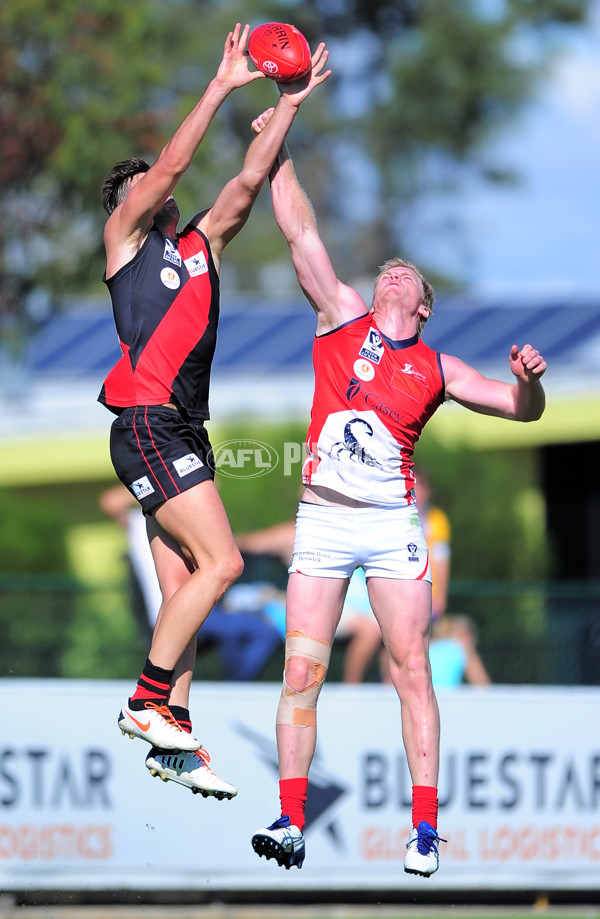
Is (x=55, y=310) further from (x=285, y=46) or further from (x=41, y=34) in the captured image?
(x=285, y=46)

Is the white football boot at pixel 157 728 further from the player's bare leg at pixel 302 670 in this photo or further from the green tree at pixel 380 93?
the green tree at pixel 380 93

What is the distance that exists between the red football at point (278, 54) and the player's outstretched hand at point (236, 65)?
5 cm

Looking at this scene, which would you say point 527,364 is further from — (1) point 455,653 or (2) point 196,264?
(1) point 455,653

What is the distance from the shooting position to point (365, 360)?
19.8ft

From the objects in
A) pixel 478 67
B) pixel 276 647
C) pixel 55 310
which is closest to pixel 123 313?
pixel 276 647

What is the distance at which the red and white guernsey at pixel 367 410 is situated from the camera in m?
5.94

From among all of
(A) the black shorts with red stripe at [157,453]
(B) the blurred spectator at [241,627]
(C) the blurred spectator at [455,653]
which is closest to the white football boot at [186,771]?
(A) the black shorts with red stripe at [157,453]

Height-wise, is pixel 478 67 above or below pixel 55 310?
above

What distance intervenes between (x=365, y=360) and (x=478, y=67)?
2201 centimetres

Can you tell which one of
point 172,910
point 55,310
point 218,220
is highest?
point 55,310

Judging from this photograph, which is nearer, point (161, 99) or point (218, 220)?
point (218, 220)

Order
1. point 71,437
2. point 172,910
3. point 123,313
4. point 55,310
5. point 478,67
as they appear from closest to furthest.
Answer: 1. point 123,313
2. point 172,910
3. point 71,437
4. point 55,310
5. point 478,67

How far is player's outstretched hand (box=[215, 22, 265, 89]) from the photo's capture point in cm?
A: 577

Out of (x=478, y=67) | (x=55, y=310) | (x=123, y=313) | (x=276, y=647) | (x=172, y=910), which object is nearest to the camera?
(x=123, y=313)
